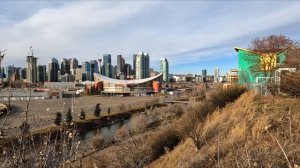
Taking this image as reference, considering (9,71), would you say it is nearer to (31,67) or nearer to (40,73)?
(31,67)

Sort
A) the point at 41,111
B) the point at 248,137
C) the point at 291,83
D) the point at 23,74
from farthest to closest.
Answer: the point at 41,111
the point at 291,83
the point at 248,137
the point at 23,74

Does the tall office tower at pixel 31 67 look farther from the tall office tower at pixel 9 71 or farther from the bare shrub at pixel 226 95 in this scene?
the bare shrub at pixel 226 95

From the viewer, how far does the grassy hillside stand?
26.5 feet

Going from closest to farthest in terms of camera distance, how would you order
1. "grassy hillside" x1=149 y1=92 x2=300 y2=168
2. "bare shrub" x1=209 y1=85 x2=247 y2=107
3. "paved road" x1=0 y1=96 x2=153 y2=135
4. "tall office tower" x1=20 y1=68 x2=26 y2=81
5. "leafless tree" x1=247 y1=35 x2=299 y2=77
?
"tall office tower" x1=20 y1=68 x2=26 y2=81, "paved road" x1=0 y1=96 x2=153 y2=135, "grassy hillside" x1=149 y1=92 x2=300 y2=168, "bare shrub" x1=209 y1=85 x2=247 y2=107, "leafless tree" x1=247 y1=35 x2=299 y2=77

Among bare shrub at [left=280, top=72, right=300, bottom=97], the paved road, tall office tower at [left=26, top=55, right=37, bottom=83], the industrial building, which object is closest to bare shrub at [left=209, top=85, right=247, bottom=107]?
bare shrub at [left=280, top=72, right=300, bottom=97]

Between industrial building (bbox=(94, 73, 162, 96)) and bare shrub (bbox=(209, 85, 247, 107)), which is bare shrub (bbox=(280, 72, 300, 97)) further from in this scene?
industrial building (bbox=(94, 73, 162, 96))

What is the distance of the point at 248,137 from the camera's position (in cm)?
1141

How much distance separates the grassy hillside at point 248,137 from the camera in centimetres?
808

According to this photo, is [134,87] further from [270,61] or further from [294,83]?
[294,83]

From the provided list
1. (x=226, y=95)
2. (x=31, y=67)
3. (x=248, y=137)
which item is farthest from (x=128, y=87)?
(x=31, y=67)

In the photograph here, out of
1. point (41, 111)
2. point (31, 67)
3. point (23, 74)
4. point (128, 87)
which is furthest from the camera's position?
point (128, 87)

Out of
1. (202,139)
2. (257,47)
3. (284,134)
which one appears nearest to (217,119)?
(202,139)

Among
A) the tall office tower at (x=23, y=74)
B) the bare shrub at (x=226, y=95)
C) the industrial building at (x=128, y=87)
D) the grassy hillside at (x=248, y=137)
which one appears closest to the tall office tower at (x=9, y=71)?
the tall office tower at (x=23, y=74)

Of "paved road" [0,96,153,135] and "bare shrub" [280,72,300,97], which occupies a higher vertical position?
"bare shrub" [280,72,300,97]
